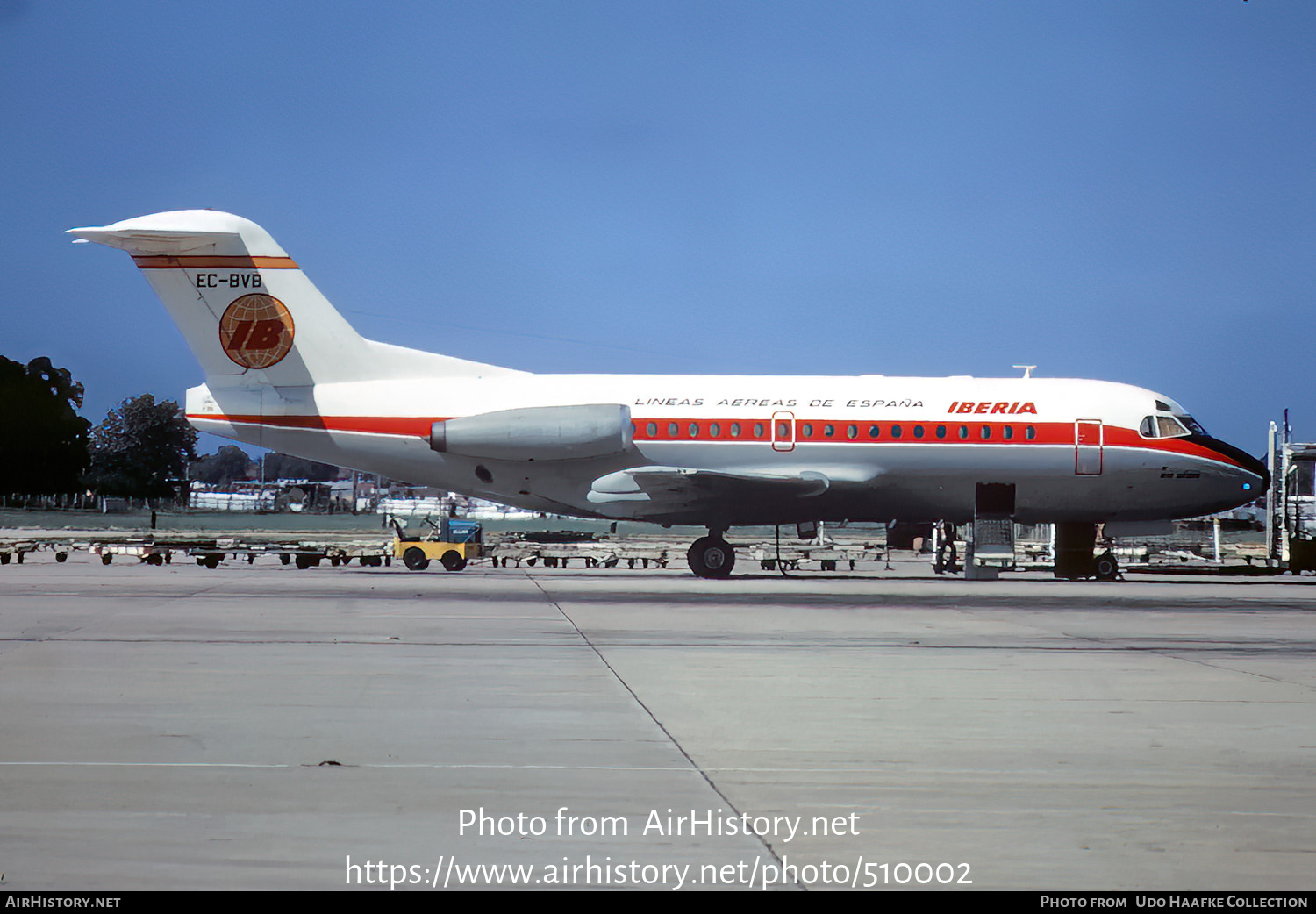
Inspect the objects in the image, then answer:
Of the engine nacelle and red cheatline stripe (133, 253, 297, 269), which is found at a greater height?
red cheatline stripe (133, 253, 297, 269)

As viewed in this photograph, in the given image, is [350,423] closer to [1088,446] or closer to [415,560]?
[415,560]

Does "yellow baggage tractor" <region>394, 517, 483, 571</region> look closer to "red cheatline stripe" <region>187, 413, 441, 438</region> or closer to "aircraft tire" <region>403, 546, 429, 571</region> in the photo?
"aircraft tire" <region>403, 546, 429, 571</region>

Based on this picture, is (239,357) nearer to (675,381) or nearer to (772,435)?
(675,381)

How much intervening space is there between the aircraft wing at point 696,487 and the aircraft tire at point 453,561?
5.44m

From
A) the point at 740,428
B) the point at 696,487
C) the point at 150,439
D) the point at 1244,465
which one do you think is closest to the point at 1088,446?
the point at 1244,465

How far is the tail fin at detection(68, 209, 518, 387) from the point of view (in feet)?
85.4

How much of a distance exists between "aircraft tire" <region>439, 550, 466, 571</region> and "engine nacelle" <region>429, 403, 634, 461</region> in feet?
16.5

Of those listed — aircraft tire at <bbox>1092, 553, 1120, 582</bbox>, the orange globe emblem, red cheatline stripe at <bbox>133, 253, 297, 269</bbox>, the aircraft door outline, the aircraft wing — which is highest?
red cheatline stripe at <bbox>133, 253, 297, 269</bbox>

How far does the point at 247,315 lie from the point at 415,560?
744 centimetres

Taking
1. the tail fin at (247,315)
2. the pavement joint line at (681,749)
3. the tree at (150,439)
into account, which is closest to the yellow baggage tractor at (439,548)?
the tail fin at (247,315)

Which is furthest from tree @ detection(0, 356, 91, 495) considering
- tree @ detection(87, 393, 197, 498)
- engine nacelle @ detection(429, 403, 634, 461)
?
engine nacelle @ detection(429, 403, 634, 461)

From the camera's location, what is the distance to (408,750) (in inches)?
259

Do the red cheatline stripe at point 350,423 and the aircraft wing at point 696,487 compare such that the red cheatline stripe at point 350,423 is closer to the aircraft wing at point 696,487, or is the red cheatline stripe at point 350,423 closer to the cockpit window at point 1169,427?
the aircraft wing at point 696,487

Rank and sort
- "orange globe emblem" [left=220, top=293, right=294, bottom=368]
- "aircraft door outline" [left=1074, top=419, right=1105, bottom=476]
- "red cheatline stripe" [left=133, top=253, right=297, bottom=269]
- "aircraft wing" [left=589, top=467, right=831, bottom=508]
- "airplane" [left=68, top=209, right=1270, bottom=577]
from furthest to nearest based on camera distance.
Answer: "aircraft door outline" [left=1074, top=419, right=1105, bottom=476] → "orange globe emblem" [left=220, top=293, right=294, bottom=368] → "red cheatline stripe" [left=133, top=253, right=297, bottom=269] → "airplane" [left=68, top=209, right=1270, bottom=577] → "aircraft wing" [left=589, top=467, right=831, bottom=508]
